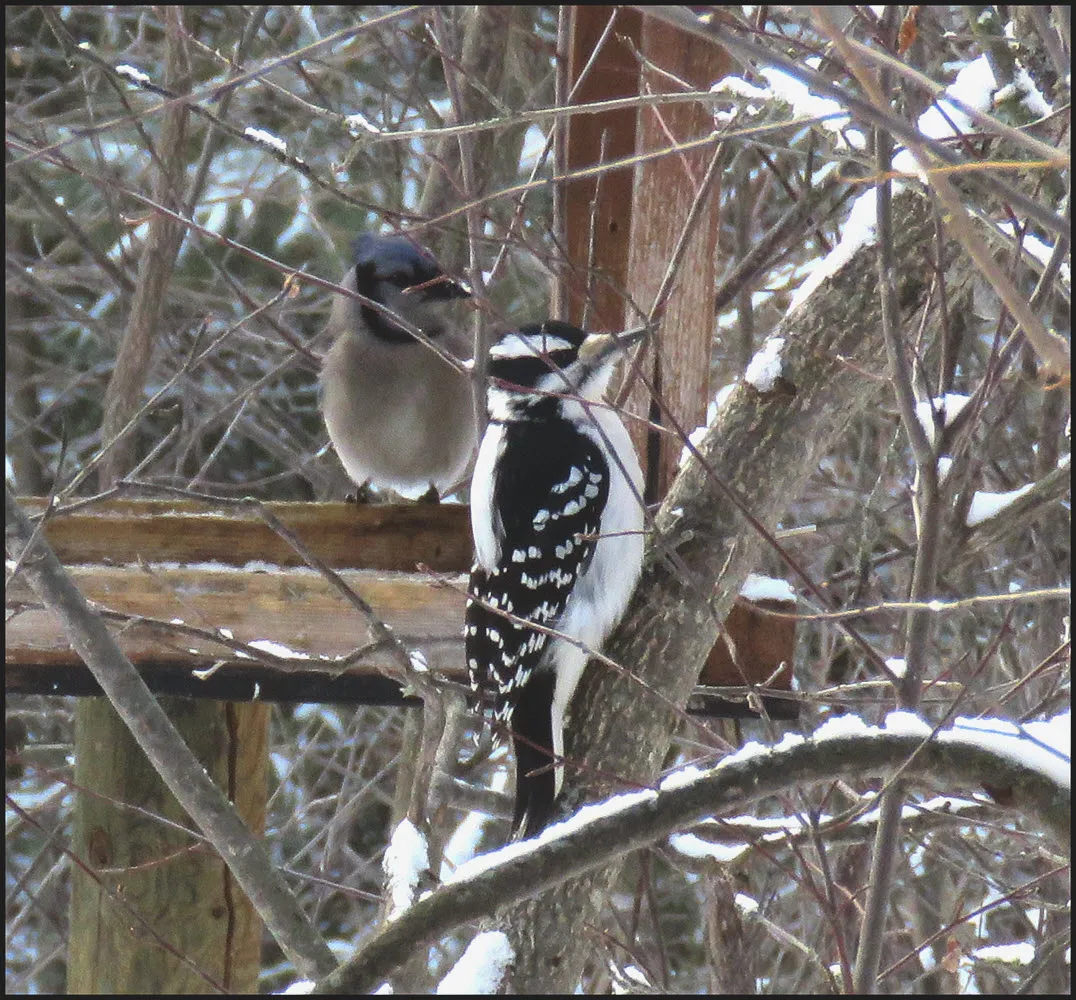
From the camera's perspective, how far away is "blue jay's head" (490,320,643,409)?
3436 millimetres

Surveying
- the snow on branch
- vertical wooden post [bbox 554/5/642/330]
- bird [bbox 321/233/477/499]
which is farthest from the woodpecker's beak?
the snow on branch

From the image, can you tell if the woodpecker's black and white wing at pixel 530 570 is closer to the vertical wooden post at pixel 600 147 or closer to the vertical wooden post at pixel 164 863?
the vertical wooden post at pixel 600 147

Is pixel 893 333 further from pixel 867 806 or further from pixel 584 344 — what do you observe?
pixel 584 344

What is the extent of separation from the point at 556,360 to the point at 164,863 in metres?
1.54

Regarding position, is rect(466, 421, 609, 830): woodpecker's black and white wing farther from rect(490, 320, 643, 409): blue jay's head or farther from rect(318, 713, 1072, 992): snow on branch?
rect(318, 713, 1072, 992): snow on branch

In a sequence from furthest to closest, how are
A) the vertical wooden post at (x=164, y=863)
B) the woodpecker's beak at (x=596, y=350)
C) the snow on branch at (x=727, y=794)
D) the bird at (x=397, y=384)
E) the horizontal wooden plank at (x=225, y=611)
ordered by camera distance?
1. the bird at (x=397, y=384)
2. the vertical wooden post at (x=164, y=863)
3. the woodpecker's beak at (x=596, y=350)
4. the horizontal wooden plank at (x=225, y=611)
5. the snow on branch at (x=727, y=794)

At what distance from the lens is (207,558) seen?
3.21 metres

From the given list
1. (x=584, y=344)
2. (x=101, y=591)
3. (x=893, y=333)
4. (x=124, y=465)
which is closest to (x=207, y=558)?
(x=101, y=591)

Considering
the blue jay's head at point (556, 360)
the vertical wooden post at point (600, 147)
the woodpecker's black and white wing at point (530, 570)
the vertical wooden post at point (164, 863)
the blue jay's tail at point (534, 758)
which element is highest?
the vertical wooden post at point (600, 147)

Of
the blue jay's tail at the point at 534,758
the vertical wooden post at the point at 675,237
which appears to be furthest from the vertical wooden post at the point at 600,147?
the blue jay's tail at the point at 534,758

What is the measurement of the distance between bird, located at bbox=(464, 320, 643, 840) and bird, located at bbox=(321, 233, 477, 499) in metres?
0.57

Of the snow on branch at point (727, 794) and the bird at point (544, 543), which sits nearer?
the snow on branch at point (727, 794)

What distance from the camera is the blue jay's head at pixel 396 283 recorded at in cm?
452

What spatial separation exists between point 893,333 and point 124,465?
479 cm
